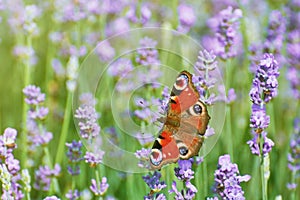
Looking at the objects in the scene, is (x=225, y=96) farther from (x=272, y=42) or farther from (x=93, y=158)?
(x=93, y=158)

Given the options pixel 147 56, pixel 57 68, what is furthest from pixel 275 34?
pixel 57 68

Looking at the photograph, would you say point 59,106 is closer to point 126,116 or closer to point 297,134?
point 126,116

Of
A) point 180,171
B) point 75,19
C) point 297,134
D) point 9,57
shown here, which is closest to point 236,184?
point 180,171

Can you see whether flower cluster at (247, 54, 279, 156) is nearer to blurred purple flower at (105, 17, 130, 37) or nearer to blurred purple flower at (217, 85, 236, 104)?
blurred purple flower at (217, 85, 236, 104)

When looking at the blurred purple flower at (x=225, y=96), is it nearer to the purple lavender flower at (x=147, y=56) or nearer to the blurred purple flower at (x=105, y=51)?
the purple lavender flower at (x=147, y=56)

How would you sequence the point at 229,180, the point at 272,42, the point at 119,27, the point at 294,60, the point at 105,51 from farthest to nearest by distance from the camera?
the point at 119,27
the point at 105,51
the point at 294,60
the point at 272,42
the point at 229,180

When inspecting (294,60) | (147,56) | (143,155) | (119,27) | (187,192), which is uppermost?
(119,27)
